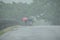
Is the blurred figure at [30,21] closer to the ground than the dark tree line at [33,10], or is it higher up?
closer to the ground

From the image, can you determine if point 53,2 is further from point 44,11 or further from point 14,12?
point 14,12

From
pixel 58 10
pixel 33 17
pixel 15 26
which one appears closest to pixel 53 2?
pixel 58 10

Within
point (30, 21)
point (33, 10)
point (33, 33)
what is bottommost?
point (33, 33)

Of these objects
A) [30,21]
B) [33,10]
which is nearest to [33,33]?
[30,21]

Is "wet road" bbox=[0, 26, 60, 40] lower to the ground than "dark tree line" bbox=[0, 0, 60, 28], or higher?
lower

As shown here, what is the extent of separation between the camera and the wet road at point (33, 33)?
188 inches

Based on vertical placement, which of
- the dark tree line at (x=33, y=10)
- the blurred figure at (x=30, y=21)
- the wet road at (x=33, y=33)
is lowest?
the wet road at (x=33, y=33)

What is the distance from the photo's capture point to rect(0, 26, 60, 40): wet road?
4785 millimetres

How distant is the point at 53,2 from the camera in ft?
15.8

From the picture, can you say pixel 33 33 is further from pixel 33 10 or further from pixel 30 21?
pixel 33 10

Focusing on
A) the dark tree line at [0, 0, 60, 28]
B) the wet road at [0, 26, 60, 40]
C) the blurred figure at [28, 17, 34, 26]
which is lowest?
the wet road at [0, 26, 60, 40]

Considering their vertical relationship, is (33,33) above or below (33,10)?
below

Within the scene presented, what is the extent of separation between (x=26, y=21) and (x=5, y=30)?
426 millimetres

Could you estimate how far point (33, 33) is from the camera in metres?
4.84
